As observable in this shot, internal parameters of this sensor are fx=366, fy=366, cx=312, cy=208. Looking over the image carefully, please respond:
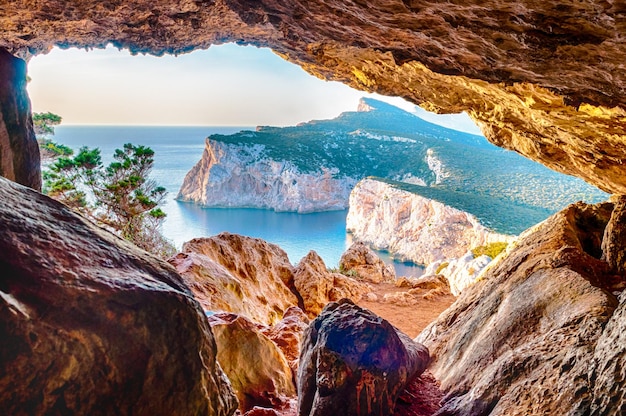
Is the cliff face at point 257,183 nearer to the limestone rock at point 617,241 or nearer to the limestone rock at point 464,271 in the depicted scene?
the limestone rock at point 464,271

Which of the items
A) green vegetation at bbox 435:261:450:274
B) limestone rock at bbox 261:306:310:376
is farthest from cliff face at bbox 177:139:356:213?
limestone rock at bbox 261:306:310:376

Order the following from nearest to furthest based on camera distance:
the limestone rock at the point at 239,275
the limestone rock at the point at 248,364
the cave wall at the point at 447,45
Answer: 1. the cave wall at the point at 447,45
2. the limestone rock at the point at 248,364
3. the limestone rock at the point at 239,275

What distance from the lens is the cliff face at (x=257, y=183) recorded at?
6050 centimetres

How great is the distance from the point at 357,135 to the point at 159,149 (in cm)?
10022

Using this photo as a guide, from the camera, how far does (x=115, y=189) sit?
1639 cm

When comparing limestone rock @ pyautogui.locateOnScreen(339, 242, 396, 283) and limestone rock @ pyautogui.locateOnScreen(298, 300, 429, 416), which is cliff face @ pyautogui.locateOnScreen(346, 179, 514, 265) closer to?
limestone rock @ pyautogui.locateOnScreen(339, 242, 396, 283)

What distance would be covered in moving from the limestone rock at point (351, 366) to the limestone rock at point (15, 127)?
17.6 feet

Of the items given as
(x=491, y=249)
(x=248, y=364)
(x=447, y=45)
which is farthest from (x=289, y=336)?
(x=491, y=249)

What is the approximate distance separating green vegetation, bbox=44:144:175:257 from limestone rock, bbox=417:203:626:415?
13692 mm

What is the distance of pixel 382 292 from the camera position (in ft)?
64.4

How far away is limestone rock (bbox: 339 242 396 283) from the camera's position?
22156 mm

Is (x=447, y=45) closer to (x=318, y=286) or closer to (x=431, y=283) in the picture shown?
(x=318, y=286)

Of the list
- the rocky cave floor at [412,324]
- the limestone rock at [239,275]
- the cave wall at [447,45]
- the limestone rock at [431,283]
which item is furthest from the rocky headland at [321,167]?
the cave wall at [447,45]

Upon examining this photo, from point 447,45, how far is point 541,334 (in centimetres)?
438
